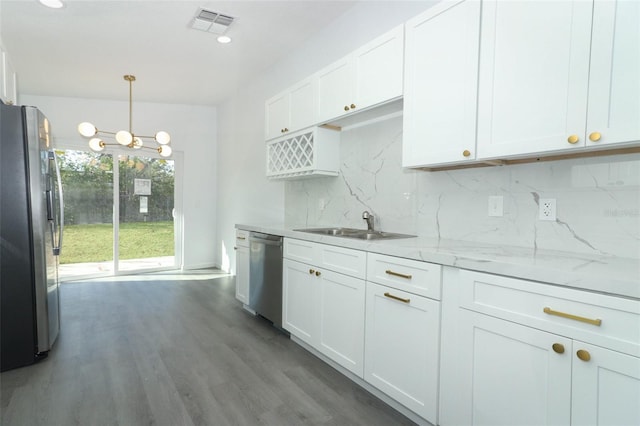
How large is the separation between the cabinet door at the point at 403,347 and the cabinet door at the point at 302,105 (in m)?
1.66

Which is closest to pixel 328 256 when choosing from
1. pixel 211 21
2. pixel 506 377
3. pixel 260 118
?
pixel 506 377

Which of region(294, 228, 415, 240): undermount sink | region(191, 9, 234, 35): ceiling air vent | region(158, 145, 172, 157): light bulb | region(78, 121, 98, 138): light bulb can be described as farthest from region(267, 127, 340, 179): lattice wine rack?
region(78, 121, 98, 138): light bulb

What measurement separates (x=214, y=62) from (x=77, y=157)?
2.80 meters

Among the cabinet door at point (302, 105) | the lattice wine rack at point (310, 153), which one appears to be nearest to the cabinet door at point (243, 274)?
the lattice wine rack at point (310, 153)

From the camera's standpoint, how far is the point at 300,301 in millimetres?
2688

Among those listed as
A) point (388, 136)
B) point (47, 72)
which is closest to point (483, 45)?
point (388, 136)

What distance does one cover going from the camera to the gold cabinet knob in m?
1.16

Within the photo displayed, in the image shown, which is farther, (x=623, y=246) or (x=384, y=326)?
(x=384, y=326)

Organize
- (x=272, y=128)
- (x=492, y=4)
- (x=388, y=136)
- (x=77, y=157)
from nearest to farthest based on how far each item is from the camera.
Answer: (x=492, y=4) < (x=388, y=136) < (x=272, y=128) < (x=77, y=157)

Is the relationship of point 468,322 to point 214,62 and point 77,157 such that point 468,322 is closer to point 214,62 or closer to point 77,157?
point 214,62

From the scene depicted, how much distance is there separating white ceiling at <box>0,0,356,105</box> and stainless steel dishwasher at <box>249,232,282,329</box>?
2.04 metres

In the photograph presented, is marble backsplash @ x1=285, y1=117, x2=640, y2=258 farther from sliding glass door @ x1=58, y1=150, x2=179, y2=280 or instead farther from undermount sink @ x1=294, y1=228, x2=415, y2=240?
sliding glass door @ x1=58, y1=150, x2=179, y2=280

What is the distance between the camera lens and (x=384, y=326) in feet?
6.35

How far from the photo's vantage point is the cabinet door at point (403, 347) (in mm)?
1677
